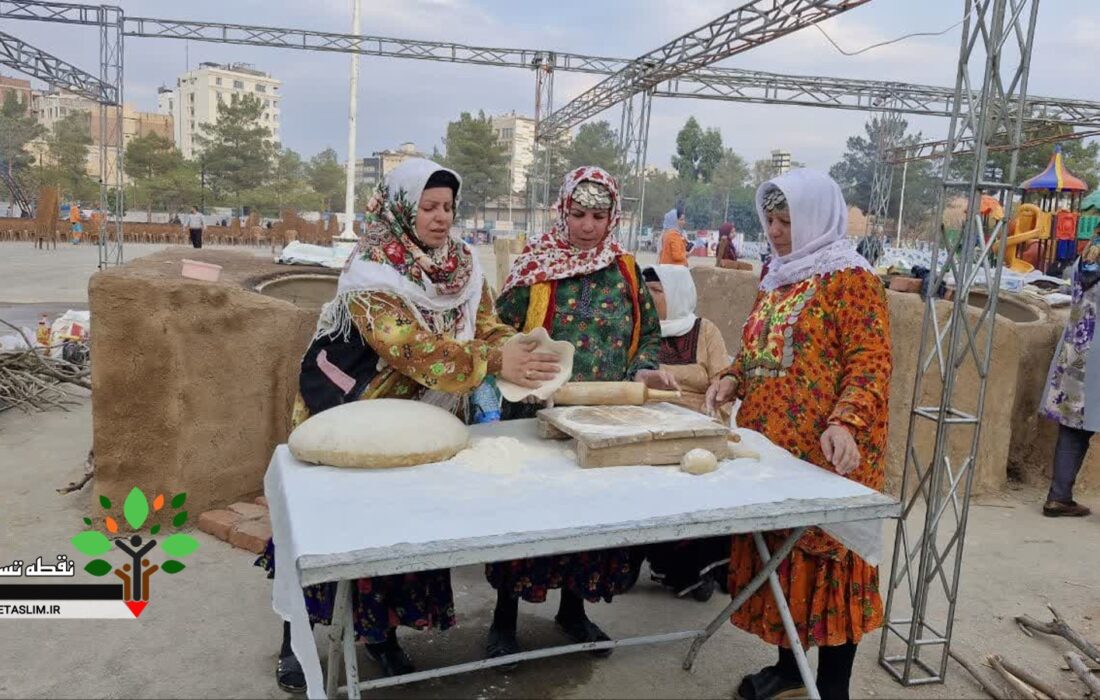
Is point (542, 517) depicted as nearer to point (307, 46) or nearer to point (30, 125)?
point (307, 46)

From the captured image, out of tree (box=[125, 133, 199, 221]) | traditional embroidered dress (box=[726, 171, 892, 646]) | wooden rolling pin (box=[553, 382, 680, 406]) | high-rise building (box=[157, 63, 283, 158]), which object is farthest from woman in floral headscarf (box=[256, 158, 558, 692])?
high-rise building (box=[157, 63, 283, 158])

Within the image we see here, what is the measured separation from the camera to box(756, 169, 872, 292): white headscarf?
7.41 ft

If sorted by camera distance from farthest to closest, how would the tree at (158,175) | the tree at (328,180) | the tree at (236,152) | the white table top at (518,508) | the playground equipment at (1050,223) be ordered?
the tree at (328,180)
the tree at (236,152)
the tree at (158,175)
the playground equipment at (1050,223)
the white table top at (518,508)

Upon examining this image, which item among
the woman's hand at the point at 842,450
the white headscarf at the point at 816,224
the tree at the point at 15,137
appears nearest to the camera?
the woman's hand at the point at 842,450

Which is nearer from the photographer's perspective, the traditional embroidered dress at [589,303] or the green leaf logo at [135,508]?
the traditional embroidered dress at [589,303]

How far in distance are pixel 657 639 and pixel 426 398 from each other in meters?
1.08

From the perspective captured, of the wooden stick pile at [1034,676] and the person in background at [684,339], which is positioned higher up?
the person in background at [684,339]

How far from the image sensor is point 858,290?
222 cm

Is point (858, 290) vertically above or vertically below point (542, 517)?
above

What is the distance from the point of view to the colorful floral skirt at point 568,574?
2490 mm

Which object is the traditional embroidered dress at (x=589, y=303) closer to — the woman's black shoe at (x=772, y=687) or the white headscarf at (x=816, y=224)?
the woman's black shoe at (x=772, y=687)

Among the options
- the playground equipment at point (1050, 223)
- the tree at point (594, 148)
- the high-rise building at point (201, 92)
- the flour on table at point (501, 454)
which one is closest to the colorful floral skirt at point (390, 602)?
the flour on table at point (501, 454)

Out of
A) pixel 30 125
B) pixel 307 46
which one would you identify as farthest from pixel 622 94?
pixel 30 125

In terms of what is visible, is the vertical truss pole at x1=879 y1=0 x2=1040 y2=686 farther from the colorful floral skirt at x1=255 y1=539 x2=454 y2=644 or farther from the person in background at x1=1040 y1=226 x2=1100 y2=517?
the person in background at x1=1040 y1=226 x2=1100 y2=517
